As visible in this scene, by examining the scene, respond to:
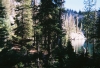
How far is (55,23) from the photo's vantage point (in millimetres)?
29609

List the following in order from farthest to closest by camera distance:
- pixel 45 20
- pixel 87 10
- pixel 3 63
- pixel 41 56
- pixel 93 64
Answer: pixel 87 10
pixel 41 56
pixel 45 20
pixel 3 63
pixel 93 64

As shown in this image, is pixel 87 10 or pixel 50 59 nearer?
pixel 50 59

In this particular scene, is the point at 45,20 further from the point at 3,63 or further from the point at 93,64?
the point at 93,64

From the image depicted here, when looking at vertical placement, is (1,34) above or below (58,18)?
below

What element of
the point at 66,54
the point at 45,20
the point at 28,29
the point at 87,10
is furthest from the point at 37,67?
the point at 87,10

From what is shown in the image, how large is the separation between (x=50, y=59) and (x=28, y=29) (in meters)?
7.80

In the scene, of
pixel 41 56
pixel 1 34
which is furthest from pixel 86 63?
pixel 1 34

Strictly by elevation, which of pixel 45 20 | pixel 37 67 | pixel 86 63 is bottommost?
pixel 37 67

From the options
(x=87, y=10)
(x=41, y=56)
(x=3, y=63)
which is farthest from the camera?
(x=87, y=10)

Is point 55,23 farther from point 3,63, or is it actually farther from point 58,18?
point 3,63

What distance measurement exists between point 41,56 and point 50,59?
A: 10.9 ft

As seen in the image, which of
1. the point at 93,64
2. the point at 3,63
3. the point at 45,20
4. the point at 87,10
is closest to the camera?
the point at 93,64

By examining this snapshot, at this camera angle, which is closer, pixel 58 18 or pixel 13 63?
pixel 13 63

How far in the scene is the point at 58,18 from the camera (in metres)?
31.1
